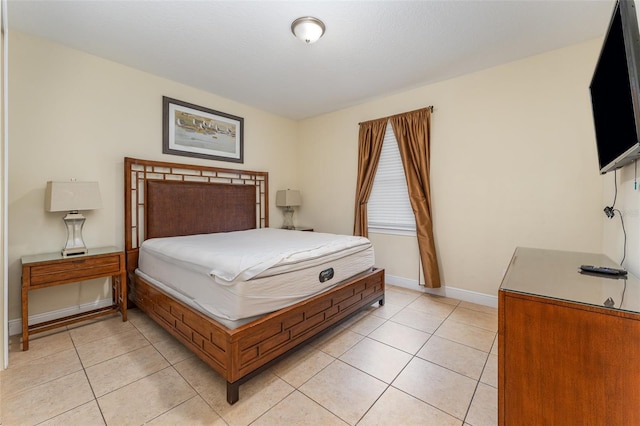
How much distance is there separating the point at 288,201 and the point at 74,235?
258cm

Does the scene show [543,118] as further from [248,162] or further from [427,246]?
[248,162]

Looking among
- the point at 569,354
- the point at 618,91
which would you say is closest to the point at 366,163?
the point at 618,91

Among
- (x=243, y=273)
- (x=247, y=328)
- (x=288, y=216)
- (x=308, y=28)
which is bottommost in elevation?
(x=247, y=328)

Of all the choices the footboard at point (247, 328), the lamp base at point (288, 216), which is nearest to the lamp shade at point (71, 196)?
the footboard at point (247, 328)

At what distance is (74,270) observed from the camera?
2.25 metres

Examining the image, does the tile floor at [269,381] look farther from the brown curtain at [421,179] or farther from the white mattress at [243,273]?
the brown curtain at [421,179]

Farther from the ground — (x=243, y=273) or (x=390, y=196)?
(x=390, y=196)

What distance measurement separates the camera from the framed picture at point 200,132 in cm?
320

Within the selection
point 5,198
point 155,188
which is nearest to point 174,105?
point 155,188

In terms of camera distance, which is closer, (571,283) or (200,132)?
(571,283)

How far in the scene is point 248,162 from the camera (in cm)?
405

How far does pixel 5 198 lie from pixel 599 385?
3.36 m

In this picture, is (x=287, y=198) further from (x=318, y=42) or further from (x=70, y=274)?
(x=70, y=274)

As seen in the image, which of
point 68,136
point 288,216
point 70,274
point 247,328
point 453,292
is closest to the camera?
point 247,328
